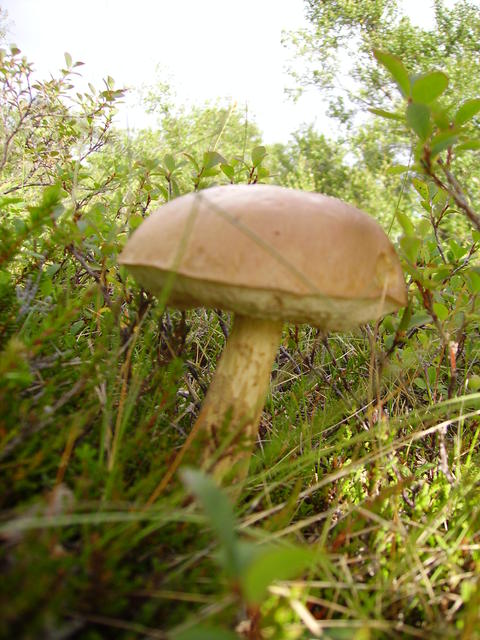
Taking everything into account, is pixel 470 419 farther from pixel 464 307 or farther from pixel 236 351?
pixel 236 351

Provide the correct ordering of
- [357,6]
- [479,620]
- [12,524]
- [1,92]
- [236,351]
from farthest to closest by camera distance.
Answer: [357,6], [1,92], [236,351], [479,620], [12,524]

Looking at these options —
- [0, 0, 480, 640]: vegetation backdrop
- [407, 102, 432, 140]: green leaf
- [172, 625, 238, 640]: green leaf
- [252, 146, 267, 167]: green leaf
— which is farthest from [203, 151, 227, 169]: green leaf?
[172, 625, 238, 640]: green leaf

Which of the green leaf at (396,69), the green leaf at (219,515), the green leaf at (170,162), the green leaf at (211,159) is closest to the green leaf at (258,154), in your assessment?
the green leaf at (211,159)

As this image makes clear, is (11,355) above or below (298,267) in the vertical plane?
below

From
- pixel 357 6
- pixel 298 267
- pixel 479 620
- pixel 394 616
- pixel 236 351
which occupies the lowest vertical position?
pixel 394 616

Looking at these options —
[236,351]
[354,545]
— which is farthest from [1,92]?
[354,545]

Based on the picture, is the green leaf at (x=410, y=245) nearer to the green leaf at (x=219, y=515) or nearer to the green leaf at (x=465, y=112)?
the green leaf at (x=465, y=112)

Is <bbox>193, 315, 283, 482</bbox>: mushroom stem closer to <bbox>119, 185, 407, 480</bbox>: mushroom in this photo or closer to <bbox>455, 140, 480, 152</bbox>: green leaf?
<bbox>119, 185, 407, 480</bbox>: mushroom
